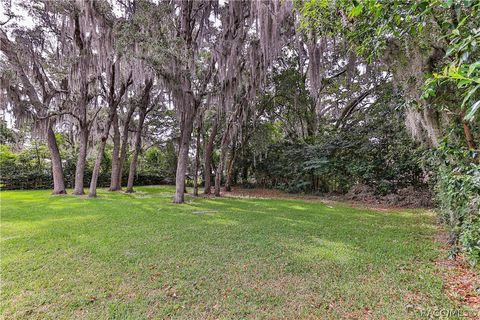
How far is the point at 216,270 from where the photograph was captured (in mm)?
2736

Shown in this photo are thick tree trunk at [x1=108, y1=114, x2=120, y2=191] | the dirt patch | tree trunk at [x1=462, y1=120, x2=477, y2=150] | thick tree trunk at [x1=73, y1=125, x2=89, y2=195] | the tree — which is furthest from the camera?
thick tree trunk at [x1=108, y1=114, x2=120, y2=191]

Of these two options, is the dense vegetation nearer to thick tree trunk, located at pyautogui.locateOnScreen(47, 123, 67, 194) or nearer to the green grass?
thick tree trunk, located at pyautogui.locateOnScreen(47, 123, 67, 194)

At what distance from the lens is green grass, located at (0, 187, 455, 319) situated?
2.03m

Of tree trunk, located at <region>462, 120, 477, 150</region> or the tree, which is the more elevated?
the tree


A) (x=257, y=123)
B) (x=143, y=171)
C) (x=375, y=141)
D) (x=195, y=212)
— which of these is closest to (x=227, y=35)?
(x=257, y=123)

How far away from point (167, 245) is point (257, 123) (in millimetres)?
8817

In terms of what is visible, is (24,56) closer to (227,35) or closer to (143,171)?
(227,35)

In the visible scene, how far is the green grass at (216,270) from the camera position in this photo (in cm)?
203

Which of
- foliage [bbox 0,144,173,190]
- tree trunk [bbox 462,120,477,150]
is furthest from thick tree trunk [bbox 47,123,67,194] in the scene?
tree trunk [bbox 462,120,477,150]

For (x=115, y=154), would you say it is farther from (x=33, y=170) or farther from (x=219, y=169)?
(x=33, y=170)

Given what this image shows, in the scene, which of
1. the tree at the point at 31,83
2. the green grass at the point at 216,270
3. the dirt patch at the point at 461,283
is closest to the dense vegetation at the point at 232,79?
the tree at the point at 31,83

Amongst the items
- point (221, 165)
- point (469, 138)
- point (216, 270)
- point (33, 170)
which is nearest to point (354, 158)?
point (221, 165)

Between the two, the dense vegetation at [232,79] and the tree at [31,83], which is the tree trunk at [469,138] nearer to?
the dense vegetation at [232,79]

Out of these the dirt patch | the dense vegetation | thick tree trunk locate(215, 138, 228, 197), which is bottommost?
the dirt patch
